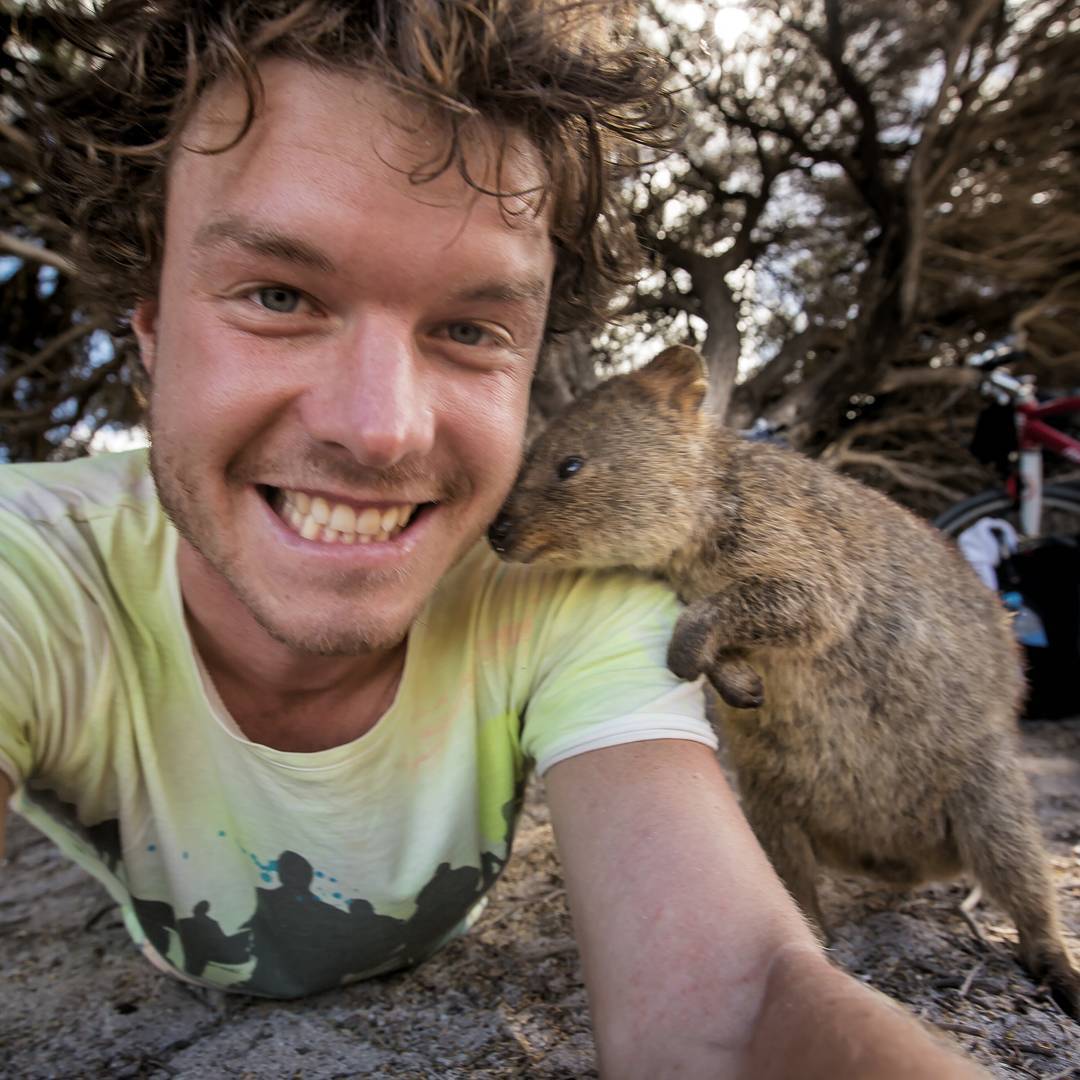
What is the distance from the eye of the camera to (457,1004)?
208cm

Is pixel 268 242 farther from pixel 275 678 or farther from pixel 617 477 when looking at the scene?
pixel 617 477

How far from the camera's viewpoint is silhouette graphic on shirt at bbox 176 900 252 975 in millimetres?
1879

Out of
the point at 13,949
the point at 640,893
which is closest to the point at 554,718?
the point at 640,893

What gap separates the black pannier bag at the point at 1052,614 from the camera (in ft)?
14.9

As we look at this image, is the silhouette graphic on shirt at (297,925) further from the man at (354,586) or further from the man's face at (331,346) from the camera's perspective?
the man's face at (331,346)

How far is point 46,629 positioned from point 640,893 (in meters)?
1.13

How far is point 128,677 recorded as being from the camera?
67.7 inches

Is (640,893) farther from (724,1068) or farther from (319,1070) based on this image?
(319,1070)

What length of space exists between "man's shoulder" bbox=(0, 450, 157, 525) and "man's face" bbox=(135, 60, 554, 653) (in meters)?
0.29

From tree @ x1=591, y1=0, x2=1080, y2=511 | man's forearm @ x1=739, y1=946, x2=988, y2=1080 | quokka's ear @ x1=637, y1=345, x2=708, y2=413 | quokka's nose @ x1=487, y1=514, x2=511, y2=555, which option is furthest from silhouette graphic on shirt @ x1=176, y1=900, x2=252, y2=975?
tree @ x1=591, y1=0, x2=1080, y2=511

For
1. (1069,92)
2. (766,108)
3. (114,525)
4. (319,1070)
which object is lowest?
(319,1070)

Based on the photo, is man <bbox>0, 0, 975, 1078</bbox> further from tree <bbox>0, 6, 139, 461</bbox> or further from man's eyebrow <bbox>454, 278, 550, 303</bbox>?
tree <bbox>0, 6, 139, 461</bbox>

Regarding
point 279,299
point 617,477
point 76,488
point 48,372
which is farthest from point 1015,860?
point 48,372

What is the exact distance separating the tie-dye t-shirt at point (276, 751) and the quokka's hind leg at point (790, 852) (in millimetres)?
756
